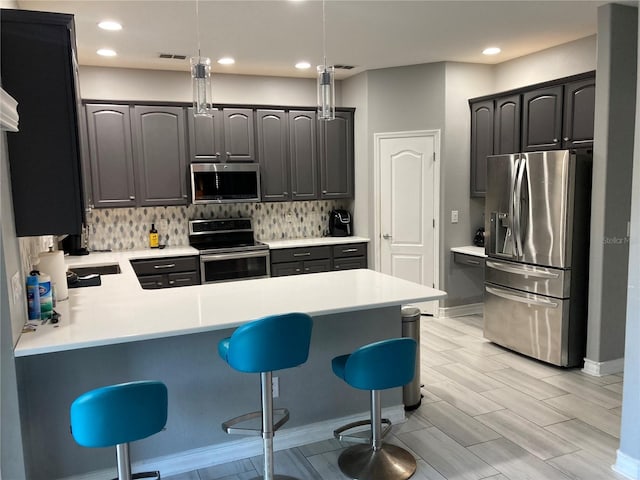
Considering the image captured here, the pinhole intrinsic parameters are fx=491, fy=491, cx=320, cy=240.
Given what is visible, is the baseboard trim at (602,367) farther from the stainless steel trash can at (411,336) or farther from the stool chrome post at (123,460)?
the stool chrome post at (123,460)

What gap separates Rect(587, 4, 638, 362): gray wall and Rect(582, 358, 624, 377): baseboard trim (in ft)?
0.11

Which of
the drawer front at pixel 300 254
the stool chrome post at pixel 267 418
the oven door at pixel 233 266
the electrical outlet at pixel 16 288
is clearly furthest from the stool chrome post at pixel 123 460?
the drawer front at pixel 300 254

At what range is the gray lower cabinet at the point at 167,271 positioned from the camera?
15.7ft

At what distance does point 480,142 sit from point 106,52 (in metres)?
3.85

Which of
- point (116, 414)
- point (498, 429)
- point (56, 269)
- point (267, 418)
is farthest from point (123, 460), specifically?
point (498, 429)

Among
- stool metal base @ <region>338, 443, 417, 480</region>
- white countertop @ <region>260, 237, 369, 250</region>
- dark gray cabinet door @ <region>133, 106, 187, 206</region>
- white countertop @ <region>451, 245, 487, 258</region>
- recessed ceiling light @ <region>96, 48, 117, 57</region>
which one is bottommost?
stool metal base @ <region>338, 443, 417, 480</region>

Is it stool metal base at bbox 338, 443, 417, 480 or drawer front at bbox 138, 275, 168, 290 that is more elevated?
drawer front at bbox 138, 275, 168, 290

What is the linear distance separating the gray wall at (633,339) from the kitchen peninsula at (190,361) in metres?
0.96

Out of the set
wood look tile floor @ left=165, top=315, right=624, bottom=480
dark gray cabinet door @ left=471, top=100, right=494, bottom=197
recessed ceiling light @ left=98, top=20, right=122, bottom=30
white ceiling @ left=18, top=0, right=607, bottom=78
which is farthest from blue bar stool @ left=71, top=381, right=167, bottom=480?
dark gray cabinet door @ left=471, top=100, right=494, bottom=197

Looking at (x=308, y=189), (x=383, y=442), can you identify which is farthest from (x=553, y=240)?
(x=308, y=189)

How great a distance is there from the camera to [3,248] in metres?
1.92

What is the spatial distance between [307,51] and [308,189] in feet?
5.32

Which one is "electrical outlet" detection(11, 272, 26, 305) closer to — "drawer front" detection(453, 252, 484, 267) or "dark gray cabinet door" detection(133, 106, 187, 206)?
"dark gray cabinet door" detection(133, 106, 187, 206)

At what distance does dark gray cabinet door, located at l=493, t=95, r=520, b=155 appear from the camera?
485cm
